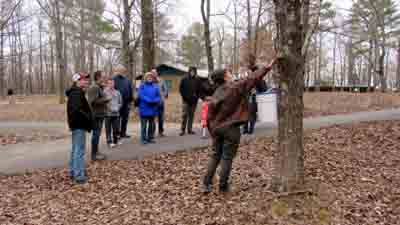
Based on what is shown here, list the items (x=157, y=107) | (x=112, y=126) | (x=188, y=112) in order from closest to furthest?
(x=112, y=126) < (x=157, y=107) < (x=188, y=112)

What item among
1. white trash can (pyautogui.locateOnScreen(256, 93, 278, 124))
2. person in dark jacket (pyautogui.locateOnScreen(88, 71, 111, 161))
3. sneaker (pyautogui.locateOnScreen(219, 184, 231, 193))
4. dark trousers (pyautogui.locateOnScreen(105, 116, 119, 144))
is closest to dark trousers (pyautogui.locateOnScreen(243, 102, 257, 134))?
white trash can (pyautogui.locateOnScreen(256, 93, 278, 124))

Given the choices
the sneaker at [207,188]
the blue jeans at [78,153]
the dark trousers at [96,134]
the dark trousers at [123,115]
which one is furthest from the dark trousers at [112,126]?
the sneaker at [207,188]

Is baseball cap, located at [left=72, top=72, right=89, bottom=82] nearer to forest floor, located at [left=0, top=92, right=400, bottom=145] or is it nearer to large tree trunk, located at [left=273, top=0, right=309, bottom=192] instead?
large tree trunk, located at [left=273, top=0, right=309, bottom=192]

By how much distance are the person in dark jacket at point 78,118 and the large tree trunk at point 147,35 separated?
26.3ft

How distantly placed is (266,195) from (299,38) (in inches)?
85.3

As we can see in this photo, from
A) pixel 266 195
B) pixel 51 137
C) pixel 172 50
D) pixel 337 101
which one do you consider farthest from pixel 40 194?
pixel 172 50

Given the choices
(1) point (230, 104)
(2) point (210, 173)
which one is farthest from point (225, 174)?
(1) point (230, 104)

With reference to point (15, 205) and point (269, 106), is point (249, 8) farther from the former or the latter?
point (15, 205)

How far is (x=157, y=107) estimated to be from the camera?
8.51 metres

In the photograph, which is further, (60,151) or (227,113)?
(60,151)

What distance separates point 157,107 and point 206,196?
12.8 ft

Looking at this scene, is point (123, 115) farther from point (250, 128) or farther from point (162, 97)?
point (250, 128)

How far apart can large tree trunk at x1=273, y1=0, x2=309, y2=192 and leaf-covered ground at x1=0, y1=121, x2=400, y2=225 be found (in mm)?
358

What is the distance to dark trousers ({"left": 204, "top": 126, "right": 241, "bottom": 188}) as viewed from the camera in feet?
15.5
